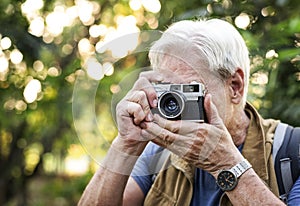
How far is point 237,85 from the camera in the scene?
176 centimetres

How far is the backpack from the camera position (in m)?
1.62

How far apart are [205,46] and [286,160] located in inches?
13.6

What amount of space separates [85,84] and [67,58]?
1814 millimetres

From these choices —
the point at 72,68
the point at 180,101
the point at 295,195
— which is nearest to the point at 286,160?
the point at 295,195

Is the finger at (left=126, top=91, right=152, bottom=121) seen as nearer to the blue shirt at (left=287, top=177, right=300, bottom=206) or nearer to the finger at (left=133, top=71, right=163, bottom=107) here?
the finger at (left=133, top=71, right=163, bottom=107)

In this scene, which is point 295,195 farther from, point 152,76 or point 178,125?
point 152,76

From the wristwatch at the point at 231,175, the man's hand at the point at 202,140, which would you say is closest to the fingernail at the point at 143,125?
the man's hand at the point at 202,140

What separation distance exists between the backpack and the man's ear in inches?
6.1

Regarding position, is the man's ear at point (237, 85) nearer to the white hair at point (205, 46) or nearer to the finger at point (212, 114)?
the white hair at point (205, 46)

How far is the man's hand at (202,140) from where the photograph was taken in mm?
1569

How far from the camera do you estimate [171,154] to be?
177 centimetres

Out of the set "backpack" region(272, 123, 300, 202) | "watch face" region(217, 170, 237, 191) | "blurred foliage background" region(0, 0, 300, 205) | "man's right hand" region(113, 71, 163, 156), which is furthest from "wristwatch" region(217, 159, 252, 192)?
"blurred foliage background" region(0, 0, 300, 205)

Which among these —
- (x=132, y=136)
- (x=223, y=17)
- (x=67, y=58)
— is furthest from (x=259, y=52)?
(x=67, y=58)

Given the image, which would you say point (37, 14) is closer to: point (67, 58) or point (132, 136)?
point (67, 58)
